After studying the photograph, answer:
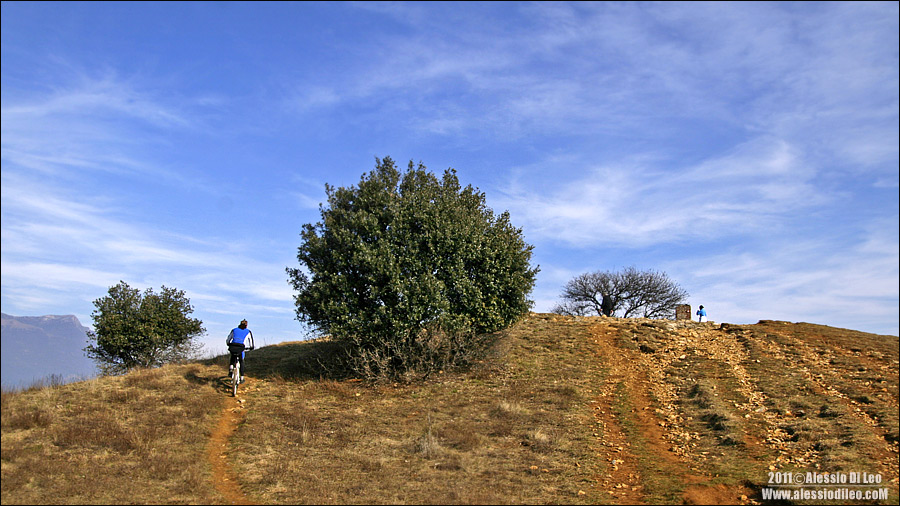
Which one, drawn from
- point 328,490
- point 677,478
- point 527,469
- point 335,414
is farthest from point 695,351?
point 328,490

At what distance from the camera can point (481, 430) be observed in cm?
1516

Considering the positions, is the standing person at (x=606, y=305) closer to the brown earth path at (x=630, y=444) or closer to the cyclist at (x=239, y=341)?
the brown earth path at (x=630, y=444)

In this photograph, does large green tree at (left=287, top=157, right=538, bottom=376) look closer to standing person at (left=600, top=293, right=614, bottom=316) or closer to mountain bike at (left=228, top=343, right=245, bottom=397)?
mountain bike at (left=228, top=343, right=245, bottom=397)

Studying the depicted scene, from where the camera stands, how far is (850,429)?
45.9 feet

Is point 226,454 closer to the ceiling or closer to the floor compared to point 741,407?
closer to the floor

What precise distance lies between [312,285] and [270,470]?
9897 millimetres

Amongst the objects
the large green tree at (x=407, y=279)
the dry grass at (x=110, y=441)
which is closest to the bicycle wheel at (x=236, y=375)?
the dry grass at (x=110, y=441)

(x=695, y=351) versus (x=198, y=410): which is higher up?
(x=695, y=351)

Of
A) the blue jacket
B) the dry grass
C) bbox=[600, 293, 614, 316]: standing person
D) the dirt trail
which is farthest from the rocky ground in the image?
bbox=[600, 293, 614, 316]: standing person

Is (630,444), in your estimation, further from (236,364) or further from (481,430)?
(236,364)

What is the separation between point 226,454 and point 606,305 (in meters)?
36.1

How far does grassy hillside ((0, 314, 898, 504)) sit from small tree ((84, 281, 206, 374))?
2524 millimetres

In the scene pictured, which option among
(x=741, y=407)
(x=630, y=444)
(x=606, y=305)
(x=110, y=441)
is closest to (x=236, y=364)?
(x=110, y=441)

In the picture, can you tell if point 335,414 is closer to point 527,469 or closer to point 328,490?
point 328,490
